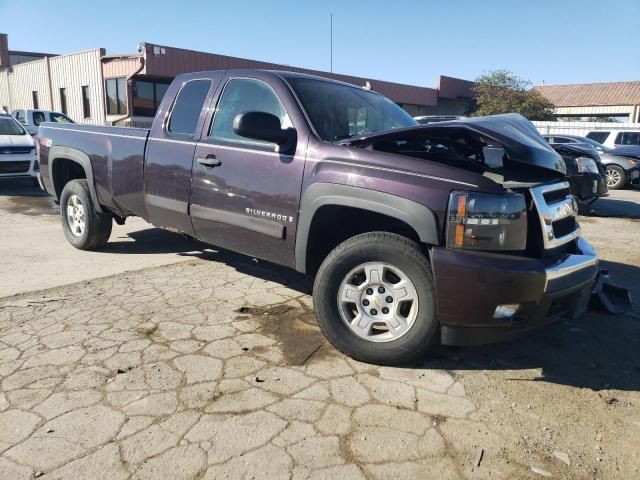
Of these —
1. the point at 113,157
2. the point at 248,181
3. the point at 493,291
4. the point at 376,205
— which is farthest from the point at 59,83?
the point at 493,291

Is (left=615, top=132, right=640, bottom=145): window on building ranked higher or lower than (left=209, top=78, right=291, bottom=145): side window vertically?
lower

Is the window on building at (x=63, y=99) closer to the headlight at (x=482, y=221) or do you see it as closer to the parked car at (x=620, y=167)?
the parked car at (x=620, y=167)

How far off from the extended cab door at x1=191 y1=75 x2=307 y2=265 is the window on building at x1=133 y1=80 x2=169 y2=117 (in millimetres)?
19874

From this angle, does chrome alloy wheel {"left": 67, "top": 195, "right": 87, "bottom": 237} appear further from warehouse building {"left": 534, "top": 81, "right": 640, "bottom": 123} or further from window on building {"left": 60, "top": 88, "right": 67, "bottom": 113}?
warehouse building {"left": 534, "top": 81, "right": 640, "bottom": 123}

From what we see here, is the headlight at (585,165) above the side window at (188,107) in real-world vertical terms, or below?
below

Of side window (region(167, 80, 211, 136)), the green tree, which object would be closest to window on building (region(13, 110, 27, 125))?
side window (region(167, 80, 211, 136))

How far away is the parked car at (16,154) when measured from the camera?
11.1 meters

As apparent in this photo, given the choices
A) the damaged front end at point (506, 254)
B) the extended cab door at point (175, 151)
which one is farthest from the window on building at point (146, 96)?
the damaged front end at point (506, 254)

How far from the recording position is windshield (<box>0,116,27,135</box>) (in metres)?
11.8

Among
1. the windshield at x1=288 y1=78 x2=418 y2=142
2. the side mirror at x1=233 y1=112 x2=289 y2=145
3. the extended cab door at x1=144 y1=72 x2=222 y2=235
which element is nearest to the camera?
the side mirror at x1=233 y1=112 x2=289 y2=145

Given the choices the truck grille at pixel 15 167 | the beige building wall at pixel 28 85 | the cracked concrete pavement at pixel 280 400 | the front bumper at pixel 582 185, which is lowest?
the cracked concrete pavement at pixel 280 400

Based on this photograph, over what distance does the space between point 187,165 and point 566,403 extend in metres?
3.27

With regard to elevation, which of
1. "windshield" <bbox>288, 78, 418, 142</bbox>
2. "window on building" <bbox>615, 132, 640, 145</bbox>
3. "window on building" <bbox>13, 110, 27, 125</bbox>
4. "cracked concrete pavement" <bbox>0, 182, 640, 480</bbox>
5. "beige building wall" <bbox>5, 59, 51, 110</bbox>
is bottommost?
"cracked concrete pavement" <bbox>0, 182, 640, 480</bbox>

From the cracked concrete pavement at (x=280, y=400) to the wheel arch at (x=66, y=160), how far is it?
5.12ft
